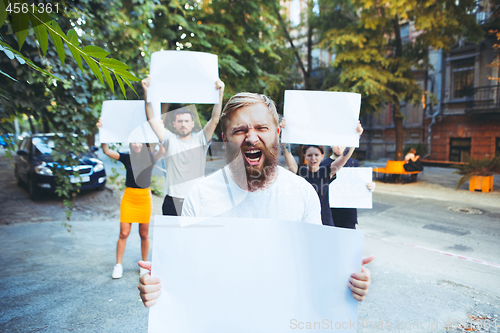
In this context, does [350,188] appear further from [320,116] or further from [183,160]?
[183,160]

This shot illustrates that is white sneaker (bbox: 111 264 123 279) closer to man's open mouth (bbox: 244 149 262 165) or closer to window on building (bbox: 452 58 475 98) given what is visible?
man's open mouth (bbox: 244 149 262 165)

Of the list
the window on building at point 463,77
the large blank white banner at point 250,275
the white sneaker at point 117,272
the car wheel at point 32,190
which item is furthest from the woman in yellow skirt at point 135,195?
the window on building at point 463,77

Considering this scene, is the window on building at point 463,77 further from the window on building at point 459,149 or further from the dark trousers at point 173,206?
the dark trousers at point 173,206

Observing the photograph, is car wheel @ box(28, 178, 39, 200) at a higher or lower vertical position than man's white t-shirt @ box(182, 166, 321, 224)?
lower

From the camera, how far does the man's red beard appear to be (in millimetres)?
1661

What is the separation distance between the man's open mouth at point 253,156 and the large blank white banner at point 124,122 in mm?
1993

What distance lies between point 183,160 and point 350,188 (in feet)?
6.51

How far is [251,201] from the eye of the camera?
5.20 feet

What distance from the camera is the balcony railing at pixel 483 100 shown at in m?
17.1

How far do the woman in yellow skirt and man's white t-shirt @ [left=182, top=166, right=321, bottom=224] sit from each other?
2387mm

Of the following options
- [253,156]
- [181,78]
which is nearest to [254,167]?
[253,156]

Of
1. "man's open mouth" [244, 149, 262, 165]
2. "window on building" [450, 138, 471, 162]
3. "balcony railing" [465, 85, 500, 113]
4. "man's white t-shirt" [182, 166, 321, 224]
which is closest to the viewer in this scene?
"man's white t-shirt" [182, 166, 321, 224]

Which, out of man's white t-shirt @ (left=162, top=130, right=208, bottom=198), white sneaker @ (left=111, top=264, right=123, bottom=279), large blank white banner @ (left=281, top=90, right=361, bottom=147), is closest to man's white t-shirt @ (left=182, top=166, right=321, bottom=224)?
large blank white banner @ (left=281, top=90, right=361, bottom=147)

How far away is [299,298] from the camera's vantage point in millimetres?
1287
